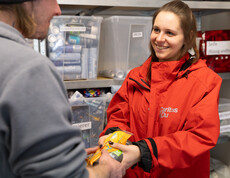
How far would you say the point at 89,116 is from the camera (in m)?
1.70

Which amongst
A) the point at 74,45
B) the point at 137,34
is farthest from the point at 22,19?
the point at 137,34

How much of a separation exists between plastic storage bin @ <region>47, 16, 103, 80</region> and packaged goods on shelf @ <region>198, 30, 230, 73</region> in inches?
29.8

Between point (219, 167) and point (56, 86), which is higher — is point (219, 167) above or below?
below

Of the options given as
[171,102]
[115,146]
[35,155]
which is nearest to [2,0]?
[35,155]

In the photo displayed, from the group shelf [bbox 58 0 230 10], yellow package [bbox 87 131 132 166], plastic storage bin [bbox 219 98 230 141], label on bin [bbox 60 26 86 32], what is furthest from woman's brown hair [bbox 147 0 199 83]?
plastic storage bin [bbox 219 98 230 141]

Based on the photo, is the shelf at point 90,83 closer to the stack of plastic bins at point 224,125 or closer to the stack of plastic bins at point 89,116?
the stack of plastic bins at point 89,116

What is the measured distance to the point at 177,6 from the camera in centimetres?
140

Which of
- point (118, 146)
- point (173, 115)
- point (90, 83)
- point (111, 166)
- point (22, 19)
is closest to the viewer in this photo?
point (22, 19)

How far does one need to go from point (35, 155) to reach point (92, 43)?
3.90 ft

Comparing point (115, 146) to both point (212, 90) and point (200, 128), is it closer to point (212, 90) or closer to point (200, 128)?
point (200, 128)

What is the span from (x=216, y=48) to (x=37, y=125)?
1640 mm

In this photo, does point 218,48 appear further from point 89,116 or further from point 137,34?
point 89,116

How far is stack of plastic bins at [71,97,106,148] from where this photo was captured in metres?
1.66

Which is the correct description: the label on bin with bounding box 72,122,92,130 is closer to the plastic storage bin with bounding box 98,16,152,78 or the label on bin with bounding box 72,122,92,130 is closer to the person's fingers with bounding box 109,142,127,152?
the plastic storage bin with bounding box 98,16,152,78
